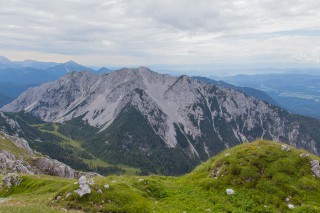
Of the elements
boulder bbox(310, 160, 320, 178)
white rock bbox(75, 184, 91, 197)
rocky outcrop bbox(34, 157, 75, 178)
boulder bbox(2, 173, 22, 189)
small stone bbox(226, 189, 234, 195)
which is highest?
boulder bbox(310, 160, 320, 178)

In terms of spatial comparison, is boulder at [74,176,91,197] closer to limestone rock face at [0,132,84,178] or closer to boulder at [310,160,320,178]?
boulder at [310,160,320,178]

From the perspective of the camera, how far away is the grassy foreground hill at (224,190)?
99.2 feet

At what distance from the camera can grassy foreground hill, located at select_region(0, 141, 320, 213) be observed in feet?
99.2

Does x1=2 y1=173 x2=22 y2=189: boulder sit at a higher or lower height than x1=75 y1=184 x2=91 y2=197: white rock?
lower

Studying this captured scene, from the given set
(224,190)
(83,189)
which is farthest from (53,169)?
(224,190)

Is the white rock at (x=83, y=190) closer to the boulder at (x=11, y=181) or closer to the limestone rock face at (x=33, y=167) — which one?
the boulder at (x=11, y=181)

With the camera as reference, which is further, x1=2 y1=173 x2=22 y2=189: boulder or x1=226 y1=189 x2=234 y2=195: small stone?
x1=2 y1=173 x2=22 y2=189: boulder

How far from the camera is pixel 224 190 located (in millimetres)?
34750

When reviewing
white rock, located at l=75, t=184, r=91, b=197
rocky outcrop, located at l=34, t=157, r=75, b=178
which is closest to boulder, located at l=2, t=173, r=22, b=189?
white rock, located at l=75, t=184, r=91, b=197

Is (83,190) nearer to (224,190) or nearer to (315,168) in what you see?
(224,190)

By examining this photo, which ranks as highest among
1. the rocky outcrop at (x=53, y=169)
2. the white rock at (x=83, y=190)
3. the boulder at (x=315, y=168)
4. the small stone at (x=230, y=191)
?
the boulder at (x=315, y=168)

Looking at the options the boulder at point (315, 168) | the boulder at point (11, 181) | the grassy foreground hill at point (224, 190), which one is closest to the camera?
the grassy foreground hill at point (224, 190)

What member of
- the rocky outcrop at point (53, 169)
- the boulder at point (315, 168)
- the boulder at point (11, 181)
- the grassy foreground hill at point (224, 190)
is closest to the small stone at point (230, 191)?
the grassy foreground hill at point (224, 190)

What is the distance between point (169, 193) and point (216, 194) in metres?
5.61
